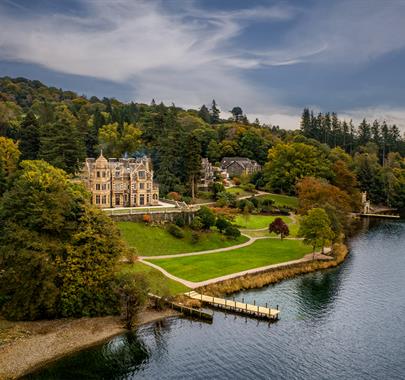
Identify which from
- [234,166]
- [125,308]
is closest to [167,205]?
[125,308]

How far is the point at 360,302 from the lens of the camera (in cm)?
5616

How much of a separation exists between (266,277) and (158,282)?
15729 mm

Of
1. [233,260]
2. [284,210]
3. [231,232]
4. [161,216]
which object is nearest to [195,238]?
[231,232]

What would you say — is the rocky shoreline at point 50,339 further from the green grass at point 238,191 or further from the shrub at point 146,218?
the green grass at point 238,191

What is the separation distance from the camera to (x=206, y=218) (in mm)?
77375

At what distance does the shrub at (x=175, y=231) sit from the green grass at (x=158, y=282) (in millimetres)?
13097

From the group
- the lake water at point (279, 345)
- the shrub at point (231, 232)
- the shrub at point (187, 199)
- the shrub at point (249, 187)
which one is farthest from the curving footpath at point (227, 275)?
the shrub at point (249, 187)

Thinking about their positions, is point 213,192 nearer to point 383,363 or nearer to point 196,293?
point 196,293

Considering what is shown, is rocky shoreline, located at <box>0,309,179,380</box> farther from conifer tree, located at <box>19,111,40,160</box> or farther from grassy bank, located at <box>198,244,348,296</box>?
conifer tree, located at <box>19,111,40,160</box>

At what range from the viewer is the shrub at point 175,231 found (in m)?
73.8

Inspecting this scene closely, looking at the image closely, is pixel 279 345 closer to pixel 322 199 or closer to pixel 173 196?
pixel 322 199

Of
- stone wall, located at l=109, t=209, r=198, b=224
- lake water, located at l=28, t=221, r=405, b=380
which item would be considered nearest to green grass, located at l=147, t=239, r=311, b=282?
lake water, located at l=28, t=221, r=405, b=380

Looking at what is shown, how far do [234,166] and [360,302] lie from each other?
94.3 metres

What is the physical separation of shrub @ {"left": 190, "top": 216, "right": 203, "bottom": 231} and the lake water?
19.5 m
